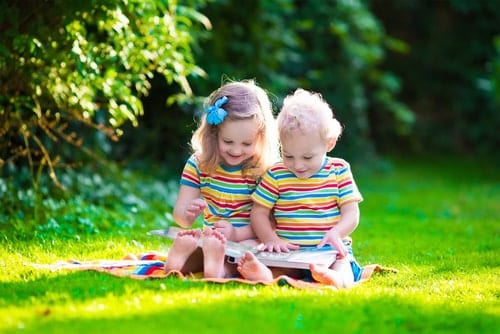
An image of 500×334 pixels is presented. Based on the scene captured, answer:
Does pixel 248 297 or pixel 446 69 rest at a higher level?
pixel 446 69

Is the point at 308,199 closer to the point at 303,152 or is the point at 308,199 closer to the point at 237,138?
the point at 303,152

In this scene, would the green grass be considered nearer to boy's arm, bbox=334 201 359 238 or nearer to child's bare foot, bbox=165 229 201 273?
child's bare foot, bbox=165 229 201 273

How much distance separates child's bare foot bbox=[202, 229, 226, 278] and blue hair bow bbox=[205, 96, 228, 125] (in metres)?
0.59

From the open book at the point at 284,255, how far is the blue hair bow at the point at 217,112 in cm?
58

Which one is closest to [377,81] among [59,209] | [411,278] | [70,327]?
[59,209]

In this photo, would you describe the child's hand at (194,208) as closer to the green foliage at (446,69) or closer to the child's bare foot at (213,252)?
the child's bare foot at (213,252)

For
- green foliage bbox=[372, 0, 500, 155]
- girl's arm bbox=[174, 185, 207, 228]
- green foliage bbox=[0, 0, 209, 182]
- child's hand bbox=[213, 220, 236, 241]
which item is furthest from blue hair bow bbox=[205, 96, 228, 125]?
green foliage bbox=[372, 0, 500, 155]

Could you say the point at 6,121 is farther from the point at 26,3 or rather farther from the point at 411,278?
the point at 411,278

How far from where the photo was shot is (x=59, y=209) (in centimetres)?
603

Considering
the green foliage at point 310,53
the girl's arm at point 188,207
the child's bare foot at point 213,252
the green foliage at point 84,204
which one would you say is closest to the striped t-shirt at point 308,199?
the girl's arm at point 188,207

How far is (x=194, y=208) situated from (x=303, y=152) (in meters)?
0.61

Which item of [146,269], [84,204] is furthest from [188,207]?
[84,204]

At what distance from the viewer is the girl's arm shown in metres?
4.26

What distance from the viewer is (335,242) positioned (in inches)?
166
